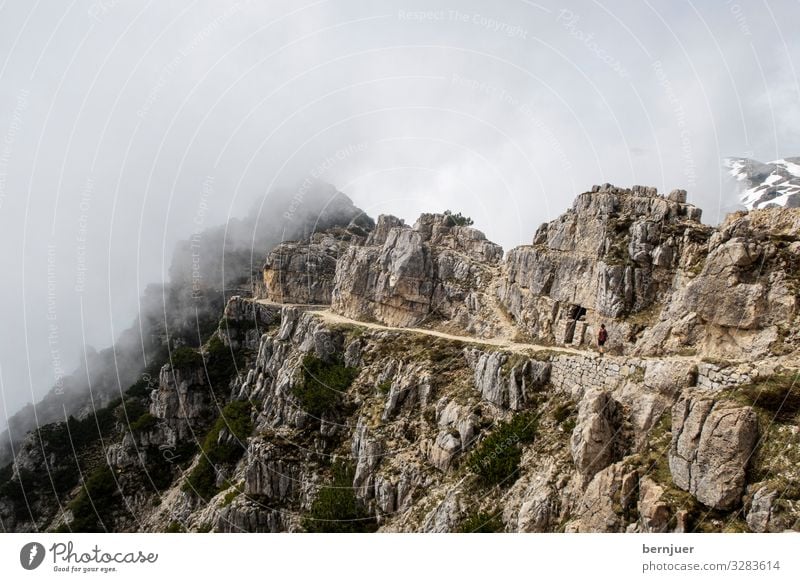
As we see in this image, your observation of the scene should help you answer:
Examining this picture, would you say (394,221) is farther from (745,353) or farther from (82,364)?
(82,364)

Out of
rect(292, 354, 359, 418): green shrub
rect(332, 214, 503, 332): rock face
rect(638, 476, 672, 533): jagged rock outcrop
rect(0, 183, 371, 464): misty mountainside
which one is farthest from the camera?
rect(0, 183, 371, 464): misty mountainside

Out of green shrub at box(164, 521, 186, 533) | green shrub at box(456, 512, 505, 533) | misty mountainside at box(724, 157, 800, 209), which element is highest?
misty mountainside at box(724, 157, 800, 209)

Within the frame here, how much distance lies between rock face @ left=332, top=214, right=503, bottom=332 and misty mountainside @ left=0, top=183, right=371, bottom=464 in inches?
2263

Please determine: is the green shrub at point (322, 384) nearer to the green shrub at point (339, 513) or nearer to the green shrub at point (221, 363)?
the green shrub at point (339, 513)

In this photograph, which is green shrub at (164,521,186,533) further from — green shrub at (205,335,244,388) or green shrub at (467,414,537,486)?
green shrub at (467,414,537,486)

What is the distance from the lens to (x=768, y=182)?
105m

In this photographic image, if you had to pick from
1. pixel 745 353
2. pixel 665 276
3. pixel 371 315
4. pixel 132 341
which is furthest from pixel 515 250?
pixel 132 341

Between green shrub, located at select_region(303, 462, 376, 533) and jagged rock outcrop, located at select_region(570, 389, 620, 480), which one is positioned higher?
jagged rock outcrop, located at select_region(570, 389, 620, 480)

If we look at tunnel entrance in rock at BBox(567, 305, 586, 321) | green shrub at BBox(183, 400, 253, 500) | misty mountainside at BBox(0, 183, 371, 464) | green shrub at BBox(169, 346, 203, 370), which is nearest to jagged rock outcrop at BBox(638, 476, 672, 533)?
tunnel entrance in rock at BBox(567, 305, 586, 321)

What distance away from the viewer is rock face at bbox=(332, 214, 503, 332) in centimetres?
6166

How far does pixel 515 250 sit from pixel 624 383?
2828 centimetres

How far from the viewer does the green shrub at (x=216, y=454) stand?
66.9 metres
